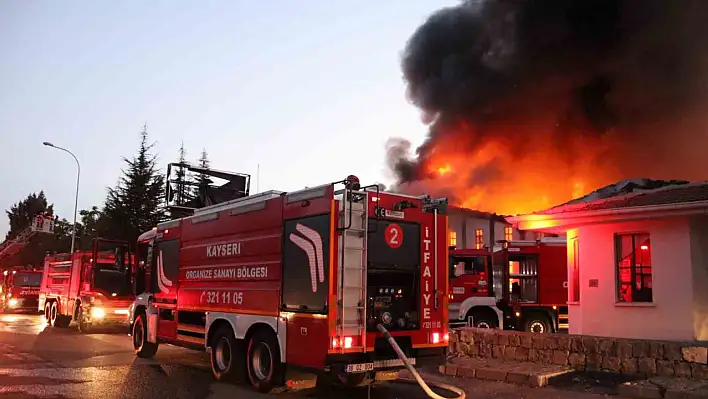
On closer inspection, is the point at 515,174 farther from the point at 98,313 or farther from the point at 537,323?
the point at 98,313

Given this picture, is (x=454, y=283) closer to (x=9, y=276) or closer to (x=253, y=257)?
(x=253, y=257)

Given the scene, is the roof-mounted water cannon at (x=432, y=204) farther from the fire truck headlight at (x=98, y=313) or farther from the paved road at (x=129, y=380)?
the fire truck headlight at (x=98, y=313)

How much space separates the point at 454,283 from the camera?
15.6 m

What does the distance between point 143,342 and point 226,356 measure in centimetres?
343

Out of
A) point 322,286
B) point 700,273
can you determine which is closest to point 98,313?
point 322,286

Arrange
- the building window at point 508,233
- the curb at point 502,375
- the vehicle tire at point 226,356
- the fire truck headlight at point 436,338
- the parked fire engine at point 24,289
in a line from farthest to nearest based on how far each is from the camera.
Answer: the building window at point 508,233
the parked fire engine at point 24,289
the vehicle tire at point 226,356
the curb at point 502,375
the fire truck headlight at point 436,338

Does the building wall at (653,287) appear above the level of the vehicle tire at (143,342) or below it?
above

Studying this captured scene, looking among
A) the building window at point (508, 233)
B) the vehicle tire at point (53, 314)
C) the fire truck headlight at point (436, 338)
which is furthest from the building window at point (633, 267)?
the building window at point (508, 233)

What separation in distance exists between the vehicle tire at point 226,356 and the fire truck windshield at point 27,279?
75.7ft

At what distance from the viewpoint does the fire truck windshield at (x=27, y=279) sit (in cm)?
2839

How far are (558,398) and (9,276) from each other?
28938mm

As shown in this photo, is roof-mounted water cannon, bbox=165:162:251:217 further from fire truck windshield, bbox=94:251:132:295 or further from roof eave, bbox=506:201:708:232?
roof eave, bbox=506:201:708:232

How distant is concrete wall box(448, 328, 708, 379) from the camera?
822 centimetres

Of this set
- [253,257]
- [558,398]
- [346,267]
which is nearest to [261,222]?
[253,257]
